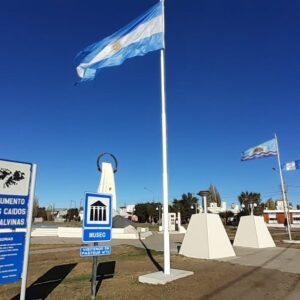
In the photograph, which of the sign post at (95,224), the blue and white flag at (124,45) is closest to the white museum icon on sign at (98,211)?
the sign post at (95,224)

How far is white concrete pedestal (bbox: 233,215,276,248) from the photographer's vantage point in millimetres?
21891

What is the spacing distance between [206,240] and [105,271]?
5.01 metres

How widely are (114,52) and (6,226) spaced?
7073mm

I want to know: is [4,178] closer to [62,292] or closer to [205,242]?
[62,292]

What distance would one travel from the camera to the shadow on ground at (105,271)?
1054 centimetres

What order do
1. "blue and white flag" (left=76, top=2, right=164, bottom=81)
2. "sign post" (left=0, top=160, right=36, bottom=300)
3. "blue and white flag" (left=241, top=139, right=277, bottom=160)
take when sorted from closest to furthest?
"sign post" (left=0, top=160, right=36, bottom=300) → "blue and white flag" (left=76, top=2, right=164, bottom=81) → "blue and white flag" (left=241, top=139, right=277, bottom=160)

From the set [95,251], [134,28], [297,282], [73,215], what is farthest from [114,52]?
[73,215]

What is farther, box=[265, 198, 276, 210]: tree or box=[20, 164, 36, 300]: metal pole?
box=[265, 198, 276, 210]: tree

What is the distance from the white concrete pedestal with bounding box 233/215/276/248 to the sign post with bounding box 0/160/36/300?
17717mm

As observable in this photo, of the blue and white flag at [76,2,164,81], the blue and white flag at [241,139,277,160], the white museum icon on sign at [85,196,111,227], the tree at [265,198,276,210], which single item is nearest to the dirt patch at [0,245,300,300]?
the white museum icon on sign at [85,196,111,227]

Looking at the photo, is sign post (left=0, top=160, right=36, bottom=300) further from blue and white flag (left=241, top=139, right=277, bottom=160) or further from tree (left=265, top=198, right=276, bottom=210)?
tree (left=265, top=198, right=276, bottom=210)

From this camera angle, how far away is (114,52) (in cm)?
1166

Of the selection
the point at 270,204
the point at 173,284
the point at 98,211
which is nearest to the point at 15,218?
the point at 98,211

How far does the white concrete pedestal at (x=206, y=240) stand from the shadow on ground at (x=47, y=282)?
519cm
